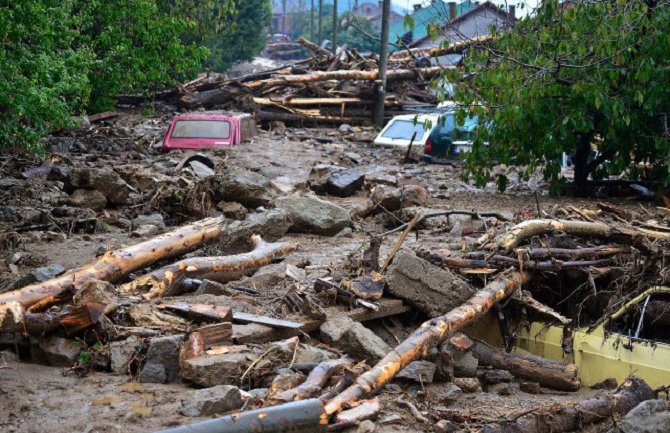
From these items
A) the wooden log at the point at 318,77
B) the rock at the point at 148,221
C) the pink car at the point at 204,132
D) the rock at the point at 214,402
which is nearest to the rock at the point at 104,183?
the rock at the point at 148,221

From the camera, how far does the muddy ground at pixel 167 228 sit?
217 inches

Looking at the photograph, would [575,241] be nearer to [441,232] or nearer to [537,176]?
[441,232]

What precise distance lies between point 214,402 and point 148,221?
24.1 feet

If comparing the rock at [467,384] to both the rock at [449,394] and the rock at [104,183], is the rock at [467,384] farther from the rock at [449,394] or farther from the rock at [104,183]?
the rock at [104,183]

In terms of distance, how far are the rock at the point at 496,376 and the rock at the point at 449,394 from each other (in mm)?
669

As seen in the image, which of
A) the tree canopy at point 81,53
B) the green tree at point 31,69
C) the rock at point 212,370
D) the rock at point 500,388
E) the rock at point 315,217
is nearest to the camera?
the rock at point 212,370

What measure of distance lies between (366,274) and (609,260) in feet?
7.99

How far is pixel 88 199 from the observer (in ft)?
43.0

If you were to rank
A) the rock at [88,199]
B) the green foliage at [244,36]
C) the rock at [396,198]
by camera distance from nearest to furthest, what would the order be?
the rock at [88,199]
the rock at [396,198]
the green foliage at [244,36]

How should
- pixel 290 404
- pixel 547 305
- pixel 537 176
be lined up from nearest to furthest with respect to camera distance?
pixel 290 404 < pixel 547 305 < pixel 537 176

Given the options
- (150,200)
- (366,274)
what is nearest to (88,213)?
(150,200)

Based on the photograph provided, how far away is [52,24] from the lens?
45.4 ft

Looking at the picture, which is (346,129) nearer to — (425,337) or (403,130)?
(403,130)

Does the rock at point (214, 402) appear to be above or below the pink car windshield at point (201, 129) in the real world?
above
